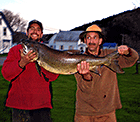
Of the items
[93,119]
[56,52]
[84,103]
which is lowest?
[93,119]

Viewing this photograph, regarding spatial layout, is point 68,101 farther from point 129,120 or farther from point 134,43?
point 134,43

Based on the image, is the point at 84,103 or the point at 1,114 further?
the point at 1,114

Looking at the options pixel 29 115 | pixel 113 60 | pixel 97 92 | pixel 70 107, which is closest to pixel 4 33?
pixel 70 107

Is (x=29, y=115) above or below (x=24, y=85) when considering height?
below

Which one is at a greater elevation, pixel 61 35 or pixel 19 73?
pixel 61 35

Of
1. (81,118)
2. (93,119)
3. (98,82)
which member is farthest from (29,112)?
(98,82)

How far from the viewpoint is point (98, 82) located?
361 cm

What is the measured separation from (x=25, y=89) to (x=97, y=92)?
1.45 m

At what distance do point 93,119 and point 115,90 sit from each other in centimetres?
76

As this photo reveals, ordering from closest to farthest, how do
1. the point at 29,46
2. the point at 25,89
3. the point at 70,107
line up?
the point at 25,89 → the point at 29,46 → the point at 70,107

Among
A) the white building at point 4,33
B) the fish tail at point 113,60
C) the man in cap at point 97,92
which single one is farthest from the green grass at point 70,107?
the white building at point 4,33

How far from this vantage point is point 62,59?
13.0 feet

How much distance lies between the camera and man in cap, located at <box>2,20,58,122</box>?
3473 mm

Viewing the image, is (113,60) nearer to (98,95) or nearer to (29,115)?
(98,95)
